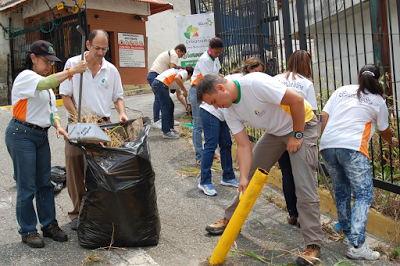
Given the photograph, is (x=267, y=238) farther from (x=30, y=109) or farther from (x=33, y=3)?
(x=33, y=3)

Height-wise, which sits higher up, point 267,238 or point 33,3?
point 33,3

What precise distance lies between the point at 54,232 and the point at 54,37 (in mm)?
9818

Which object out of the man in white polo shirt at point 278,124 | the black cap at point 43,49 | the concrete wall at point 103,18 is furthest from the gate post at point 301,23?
the concrete wall at point 103,18

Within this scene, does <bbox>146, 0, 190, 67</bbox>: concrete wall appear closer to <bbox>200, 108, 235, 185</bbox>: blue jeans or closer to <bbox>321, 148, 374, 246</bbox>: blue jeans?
<bbox>200, 108, 235, 185</bbox>: blue jeans

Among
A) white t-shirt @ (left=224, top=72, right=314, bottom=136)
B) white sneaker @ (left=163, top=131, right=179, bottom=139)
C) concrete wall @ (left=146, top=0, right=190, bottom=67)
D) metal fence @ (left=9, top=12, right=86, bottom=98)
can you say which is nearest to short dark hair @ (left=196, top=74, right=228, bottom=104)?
white t-shirt @ (left=224, top=72, right=314, bottom=136)

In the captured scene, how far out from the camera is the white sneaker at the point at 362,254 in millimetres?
3633

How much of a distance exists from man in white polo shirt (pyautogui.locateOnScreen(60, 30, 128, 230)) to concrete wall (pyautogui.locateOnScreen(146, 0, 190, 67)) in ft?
42.4

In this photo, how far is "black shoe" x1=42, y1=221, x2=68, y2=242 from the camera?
152 inches

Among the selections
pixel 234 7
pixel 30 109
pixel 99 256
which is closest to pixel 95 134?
pixel 30 109

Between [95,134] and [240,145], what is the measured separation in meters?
1.20

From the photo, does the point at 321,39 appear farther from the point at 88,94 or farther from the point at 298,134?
the point at 88,94

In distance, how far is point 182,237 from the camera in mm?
4043

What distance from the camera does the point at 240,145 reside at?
12.0ft

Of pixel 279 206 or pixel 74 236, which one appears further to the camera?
pixel 279 206
